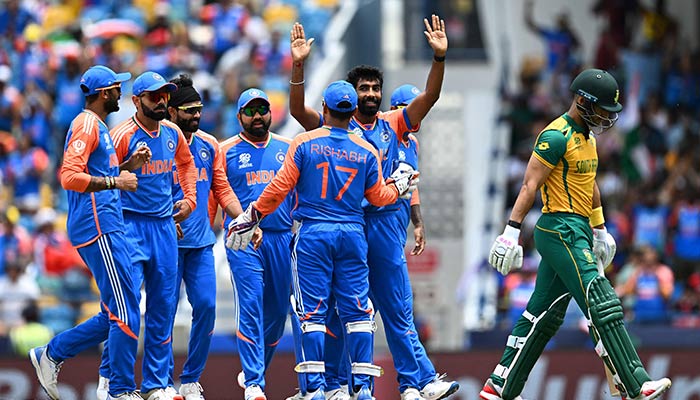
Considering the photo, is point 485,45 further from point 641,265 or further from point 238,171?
point 238,171

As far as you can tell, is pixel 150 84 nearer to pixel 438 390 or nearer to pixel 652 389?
pixel 438 390

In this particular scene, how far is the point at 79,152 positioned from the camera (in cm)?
1163

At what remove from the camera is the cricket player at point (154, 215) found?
1220 cm

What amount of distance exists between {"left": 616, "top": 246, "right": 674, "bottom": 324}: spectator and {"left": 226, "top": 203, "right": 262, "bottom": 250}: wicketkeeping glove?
26.3ft

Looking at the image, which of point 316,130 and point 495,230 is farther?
point 495,230

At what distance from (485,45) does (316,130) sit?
12.8 m

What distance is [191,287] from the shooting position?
1290 centimetres

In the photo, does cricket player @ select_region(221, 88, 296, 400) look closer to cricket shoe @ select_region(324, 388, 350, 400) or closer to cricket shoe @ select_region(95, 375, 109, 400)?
cricket shoe @ select_region(324, 388, 350, 400)

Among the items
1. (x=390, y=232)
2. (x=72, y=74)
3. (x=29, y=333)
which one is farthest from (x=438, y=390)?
(x=72, y=74)

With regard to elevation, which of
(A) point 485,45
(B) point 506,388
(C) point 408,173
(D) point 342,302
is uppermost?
(A) point 485,45

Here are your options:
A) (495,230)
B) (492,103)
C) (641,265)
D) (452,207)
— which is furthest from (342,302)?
(492,103)

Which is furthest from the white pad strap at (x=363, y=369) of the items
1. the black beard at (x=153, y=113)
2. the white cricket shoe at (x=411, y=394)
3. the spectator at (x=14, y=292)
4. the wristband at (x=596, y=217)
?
the spectator at (x=14, y=292)

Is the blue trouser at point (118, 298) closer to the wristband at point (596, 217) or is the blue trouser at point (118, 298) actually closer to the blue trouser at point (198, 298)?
the blue trouser at point (198, 298)

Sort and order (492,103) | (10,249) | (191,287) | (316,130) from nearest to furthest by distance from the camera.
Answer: (316,130) → (191,287) → (10,249) → (492,103)
